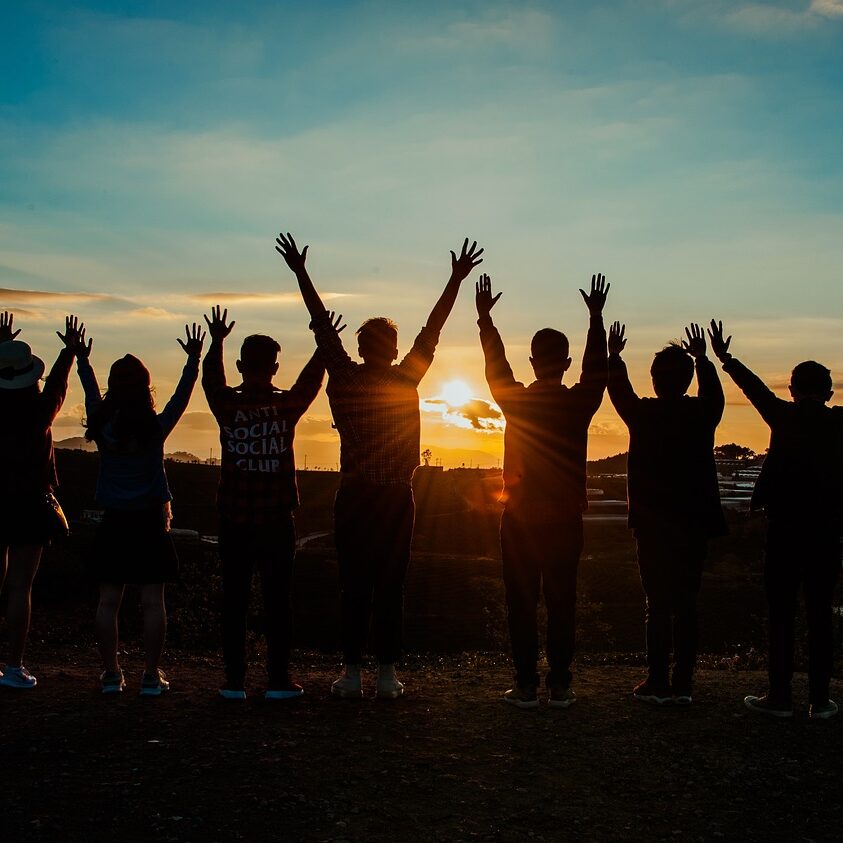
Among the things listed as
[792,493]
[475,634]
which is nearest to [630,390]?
[792,493]

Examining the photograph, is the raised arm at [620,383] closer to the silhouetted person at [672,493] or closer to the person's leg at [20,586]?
the silhouetted person at [672,493]

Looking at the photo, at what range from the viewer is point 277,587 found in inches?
254

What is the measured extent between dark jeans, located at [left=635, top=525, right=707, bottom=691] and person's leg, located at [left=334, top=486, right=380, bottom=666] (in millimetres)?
1773

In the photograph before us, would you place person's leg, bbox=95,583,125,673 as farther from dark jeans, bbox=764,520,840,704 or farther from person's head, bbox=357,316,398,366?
dark jeans, bbox=764,520,840,704

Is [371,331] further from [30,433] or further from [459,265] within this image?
[30,433]

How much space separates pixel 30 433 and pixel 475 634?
17.8m

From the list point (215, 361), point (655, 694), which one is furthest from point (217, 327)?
point (655, 694)

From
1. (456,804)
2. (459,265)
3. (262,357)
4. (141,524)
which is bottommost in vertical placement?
(456,804)

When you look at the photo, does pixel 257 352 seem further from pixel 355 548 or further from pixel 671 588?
pixel 671 588

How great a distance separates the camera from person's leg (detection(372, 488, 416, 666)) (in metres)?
6.40

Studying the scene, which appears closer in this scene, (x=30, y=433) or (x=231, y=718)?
(x=231, y=718)

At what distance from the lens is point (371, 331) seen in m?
6.45

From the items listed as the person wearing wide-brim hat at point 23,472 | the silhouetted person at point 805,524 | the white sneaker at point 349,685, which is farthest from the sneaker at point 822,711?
the person wearing wide-brim hat at point 23,472

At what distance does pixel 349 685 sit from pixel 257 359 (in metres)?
2.22
